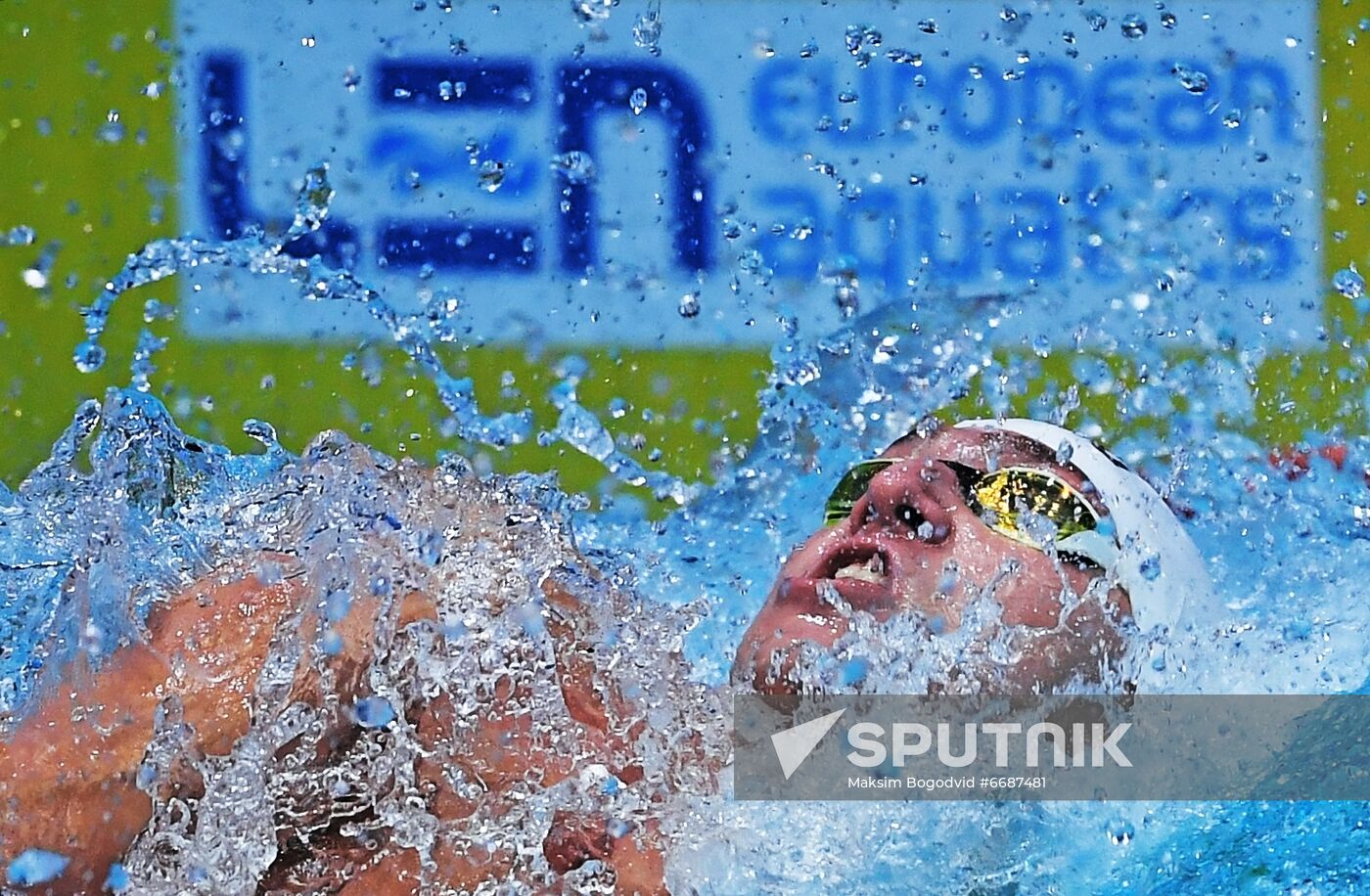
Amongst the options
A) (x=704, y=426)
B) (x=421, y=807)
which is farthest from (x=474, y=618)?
(x=704, y=426)

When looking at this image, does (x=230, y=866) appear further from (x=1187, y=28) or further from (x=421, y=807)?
(x=1187, y=28)

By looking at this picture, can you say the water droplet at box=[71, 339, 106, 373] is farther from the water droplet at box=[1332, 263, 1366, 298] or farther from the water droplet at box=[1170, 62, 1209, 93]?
the water droplet at box=[1332, 263, 1366, 298]

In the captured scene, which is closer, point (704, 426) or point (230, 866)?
point (230, 866)

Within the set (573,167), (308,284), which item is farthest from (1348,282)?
(308,284)

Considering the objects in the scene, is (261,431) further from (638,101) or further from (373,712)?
(373,712)

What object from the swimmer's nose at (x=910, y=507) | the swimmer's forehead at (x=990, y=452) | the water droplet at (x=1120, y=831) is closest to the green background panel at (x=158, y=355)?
the swimmer's forehead at (x=990, y=452)

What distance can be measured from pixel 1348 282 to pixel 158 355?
1.59 meters

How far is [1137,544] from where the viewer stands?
121 cm

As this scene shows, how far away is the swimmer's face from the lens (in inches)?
44.4

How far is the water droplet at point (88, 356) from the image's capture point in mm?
1843

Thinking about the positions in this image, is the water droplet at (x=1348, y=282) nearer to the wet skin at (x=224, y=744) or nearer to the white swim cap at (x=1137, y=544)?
the white swim cap at (x=1137, y=544)

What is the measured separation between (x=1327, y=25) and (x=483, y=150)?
1.19m

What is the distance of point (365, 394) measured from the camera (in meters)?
1.87

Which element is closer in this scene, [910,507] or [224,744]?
[224,744]
